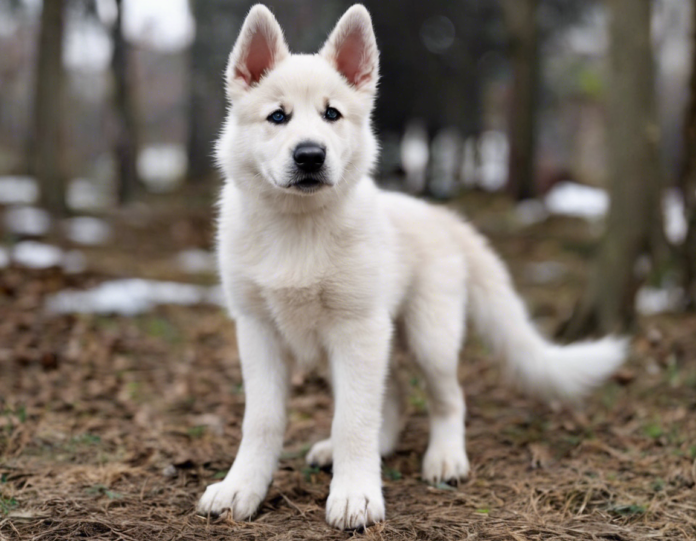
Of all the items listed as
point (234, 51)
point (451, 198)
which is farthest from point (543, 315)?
point (451, 198)

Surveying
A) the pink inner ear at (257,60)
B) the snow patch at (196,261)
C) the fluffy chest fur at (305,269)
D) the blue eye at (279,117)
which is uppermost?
the pink inner ear at (257,60)

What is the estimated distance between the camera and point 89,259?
8383 mm

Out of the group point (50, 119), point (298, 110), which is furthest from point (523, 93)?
point (298, 110)

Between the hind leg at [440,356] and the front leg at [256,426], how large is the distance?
72 centimetres

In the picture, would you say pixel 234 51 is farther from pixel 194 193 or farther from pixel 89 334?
pixel 194 193

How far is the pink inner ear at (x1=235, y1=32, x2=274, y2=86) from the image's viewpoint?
3.10m

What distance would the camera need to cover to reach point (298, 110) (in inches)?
117

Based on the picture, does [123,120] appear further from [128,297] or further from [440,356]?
[440,356]

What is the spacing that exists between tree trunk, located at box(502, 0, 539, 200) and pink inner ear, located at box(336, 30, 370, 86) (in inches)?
448

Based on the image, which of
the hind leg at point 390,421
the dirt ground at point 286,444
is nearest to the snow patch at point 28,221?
the dirt ground at point 286,444

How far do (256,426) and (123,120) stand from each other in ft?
39.6

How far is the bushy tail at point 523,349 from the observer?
4004 mm

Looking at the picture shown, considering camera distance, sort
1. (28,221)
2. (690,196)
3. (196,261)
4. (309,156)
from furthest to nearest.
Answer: (28,221) < (196,261) < (690,196) < (309,156)

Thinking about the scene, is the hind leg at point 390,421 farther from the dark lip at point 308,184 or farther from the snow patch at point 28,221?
the snow patch at point 28,221
